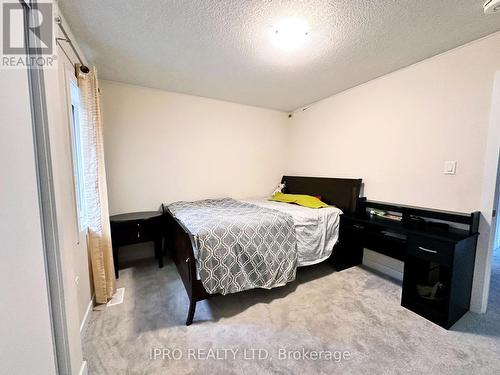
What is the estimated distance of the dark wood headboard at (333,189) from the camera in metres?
2.77

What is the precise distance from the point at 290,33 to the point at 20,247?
2147 mm

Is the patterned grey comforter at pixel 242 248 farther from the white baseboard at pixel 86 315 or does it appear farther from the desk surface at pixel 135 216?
the white baseboard at pixel 86 315

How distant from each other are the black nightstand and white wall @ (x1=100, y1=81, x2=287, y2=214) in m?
0.37

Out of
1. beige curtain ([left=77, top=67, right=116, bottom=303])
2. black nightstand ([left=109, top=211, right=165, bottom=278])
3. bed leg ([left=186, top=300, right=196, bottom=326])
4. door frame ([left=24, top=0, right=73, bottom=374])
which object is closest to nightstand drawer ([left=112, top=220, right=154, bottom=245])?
black nightstand ([left=109, top=211, right=165, bottom=278])

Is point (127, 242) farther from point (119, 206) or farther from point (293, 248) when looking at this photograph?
point (293, 248)

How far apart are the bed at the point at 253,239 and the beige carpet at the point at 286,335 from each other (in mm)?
216

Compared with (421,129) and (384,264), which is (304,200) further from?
(421,129)

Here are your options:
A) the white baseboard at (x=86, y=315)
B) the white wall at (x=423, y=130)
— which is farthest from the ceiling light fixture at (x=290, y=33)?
the white baseboard at (x=86, y=315)

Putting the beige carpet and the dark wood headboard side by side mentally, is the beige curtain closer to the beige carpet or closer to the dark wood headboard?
the beige carpet

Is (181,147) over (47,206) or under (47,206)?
over

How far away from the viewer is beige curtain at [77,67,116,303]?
1866mm

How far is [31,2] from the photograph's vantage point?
2.82 ft

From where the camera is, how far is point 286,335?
5.29ft

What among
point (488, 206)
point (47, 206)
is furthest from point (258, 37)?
point (488, 206)
